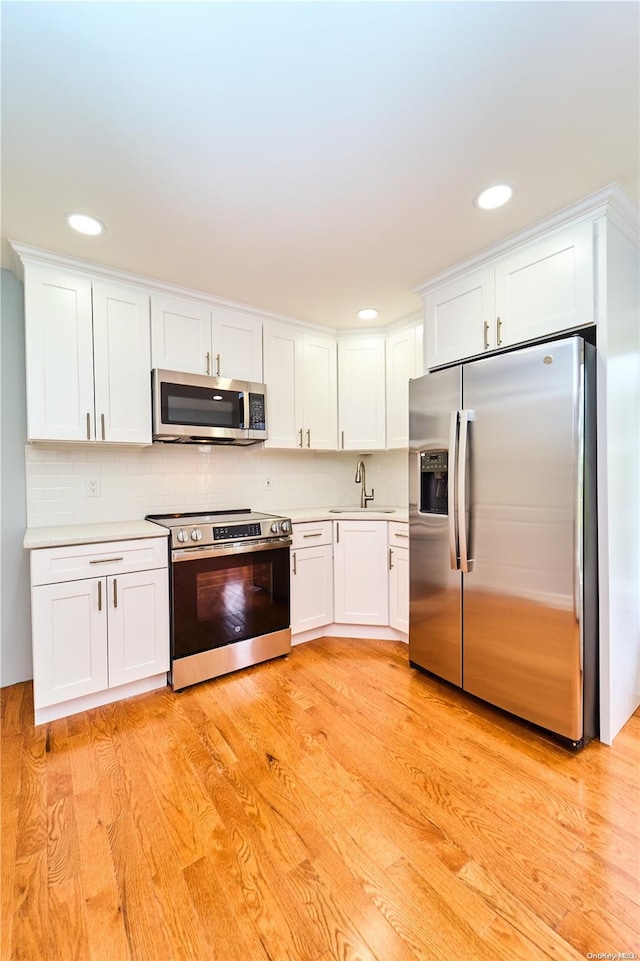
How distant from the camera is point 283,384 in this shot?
3.21 metres

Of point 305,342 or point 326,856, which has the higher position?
point 305,342

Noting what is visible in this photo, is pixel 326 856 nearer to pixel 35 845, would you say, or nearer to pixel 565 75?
pixel 35 845

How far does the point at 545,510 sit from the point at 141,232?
244 cm

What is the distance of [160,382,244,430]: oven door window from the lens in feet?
8.57

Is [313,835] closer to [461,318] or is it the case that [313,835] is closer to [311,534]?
[311,534]

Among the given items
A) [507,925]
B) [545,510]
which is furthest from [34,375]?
[507,925]

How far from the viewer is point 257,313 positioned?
305 cm

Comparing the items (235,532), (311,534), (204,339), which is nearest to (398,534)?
(311,534)

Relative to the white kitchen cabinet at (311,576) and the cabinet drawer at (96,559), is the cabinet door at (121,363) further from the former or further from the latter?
the white kitchen cabinet at (311,576)

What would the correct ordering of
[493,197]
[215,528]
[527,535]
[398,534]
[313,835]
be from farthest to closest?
[398,534] → [215,528] → [527,535] → [493,197] → [313,835]

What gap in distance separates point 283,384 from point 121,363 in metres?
1.17

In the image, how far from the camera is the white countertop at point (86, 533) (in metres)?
2.06

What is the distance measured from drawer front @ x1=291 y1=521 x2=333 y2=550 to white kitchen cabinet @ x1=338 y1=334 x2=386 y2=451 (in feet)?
2.56

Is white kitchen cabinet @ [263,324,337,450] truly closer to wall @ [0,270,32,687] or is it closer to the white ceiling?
the white ceiling
